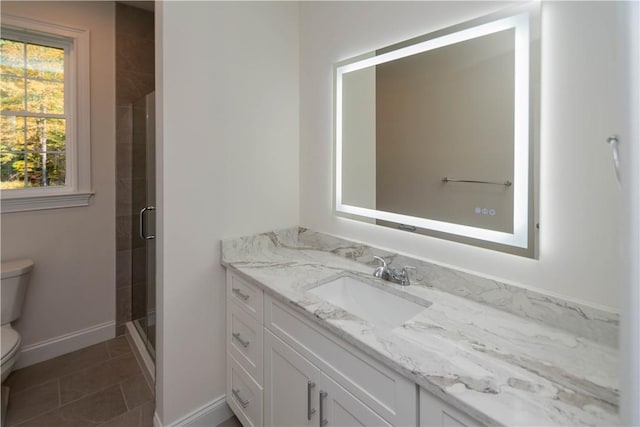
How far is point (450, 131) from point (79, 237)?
2530mm

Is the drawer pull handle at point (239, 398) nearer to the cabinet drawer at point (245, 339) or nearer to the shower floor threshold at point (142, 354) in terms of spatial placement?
the cabinet drawer at point (245, 339)

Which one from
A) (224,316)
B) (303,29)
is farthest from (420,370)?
(303,29)

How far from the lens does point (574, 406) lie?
0.72 meters

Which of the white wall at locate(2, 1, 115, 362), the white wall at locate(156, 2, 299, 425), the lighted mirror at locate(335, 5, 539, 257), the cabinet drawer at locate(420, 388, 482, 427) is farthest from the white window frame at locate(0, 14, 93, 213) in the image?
the cabinet drawer at locate(420, 388, 482, 427)

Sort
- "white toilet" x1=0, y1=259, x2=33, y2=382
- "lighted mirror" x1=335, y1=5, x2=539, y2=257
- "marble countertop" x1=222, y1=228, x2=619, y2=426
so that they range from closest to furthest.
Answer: "marble countertop" x1=222, y1=228, x2=619, y2=426, "lighted mirror" x1=335, y1=5, x2=539, y2=257, "white toilet" x1=0, y1=259, x2=33, y2=382

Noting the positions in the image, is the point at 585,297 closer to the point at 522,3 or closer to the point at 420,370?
the point at 420,370

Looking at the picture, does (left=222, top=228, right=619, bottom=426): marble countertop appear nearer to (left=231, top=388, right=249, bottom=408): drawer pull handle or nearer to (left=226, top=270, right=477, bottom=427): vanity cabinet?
(left=226, top=270, right=477, bottom=427): vanity cabinet

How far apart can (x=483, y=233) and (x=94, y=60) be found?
9.01ft

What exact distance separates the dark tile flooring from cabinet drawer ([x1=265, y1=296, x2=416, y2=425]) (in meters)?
1.15

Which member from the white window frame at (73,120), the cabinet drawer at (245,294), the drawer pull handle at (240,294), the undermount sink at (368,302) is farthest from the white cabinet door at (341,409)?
the white window frame at (73,120)

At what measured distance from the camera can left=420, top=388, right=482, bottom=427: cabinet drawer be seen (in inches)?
29.8

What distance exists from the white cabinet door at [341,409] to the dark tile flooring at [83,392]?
1200 mm

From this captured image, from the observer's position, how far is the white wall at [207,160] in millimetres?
1527

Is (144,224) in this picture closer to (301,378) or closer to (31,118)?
(31,118)
